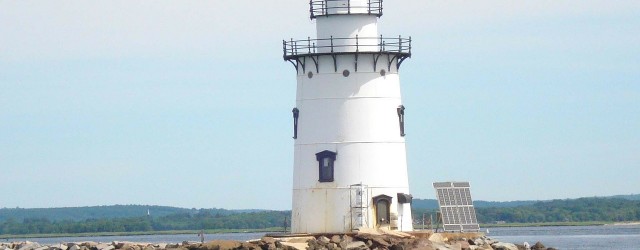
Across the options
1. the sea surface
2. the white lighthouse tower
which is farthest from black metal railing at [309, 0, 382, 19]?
the sea surface

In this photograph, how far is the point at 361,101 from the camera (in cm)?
4028

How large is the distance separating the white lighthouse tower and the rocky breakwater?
1.23 meters

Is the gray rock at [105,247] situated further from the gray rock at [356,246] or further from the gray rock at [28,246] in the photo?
the gray rock at [356,246]

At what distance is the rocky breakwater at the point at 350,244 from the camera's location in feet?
119

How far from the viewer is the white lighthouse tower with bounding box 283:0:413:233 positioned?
1580 inches

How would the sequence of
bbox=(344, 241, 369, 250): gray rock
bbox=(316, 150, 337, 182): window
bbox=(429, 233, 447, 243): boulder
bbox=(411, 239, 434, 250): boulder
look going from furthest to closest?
bbox=(316, 150, 337, 182): window → bbox=(429, 233, 447, 243): boulder → bbox=(344, 241, 369, 250): gray rock → bbox=(411, 239, 434, 250): boulder

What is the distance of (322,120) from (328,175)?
4.85 feet

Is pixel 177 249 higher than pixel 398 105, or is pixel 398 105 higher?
pixel 398 105

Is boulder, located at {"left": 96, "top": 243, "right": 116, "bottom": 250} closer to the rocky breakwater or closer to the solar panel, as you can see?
the rocky breakwater

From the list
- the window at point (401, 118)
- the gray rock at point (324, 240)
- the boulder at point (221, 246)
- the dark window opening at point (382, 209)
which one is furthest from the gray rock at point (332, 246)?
the window at point (401, 118)

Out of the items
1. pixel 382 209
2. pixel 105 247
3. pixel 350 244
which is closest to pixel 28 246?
pixel 105 247

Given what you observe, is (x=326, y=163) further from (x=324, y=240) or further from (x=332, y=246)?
(x=332, y=246)

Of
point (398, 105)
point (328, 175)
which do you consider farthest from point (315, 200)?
point (398, 105)

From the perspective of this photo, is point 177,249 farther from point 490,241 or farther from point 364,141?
point 490,241
